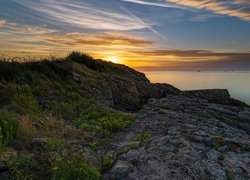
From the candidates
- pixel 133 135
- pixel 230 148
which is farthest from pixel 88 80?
pixel 230 148

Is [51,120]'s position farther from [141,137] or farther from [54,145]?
[141,137]

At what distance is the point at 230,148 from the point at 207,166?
65.2 inches

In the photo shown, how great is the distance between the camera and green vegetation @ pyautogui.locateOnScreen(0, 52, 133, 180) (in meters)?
7.04

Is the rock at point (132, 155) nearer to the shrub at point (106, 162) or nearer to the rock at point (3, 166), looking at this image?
the shrub at point (106, 162)

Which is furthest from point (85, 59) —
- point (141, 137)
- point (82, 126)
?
point (141, 137)

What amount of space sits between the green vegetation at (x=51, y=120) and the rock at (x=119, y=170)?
0.27m

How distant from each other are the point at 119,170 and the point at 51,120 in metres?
4.25

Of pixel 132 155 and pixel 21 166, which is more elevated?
pixel 132 155

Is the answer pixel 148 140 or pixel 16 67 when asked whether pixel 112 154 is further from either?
pixel 16 67

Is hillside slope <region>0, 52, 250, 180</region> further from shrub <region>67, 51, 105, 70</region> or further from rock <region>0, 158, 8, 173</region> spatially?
shrub <region>67, 51, 105, 70</region>

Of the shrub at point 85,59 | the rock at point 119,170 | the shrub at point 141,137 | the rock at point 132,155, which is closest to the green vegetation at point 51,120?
the rock at point 119,170

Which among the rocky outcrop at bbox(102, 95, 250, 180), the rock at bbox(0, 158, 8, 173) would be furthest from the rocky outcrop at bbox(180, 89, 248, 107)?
the rock at bbox(0, 158, 8, 173)

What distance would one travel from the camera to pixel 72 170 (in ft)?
22.2

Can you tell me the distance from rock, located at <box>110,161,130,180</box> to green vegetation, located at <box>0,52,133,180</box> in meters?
0.27
